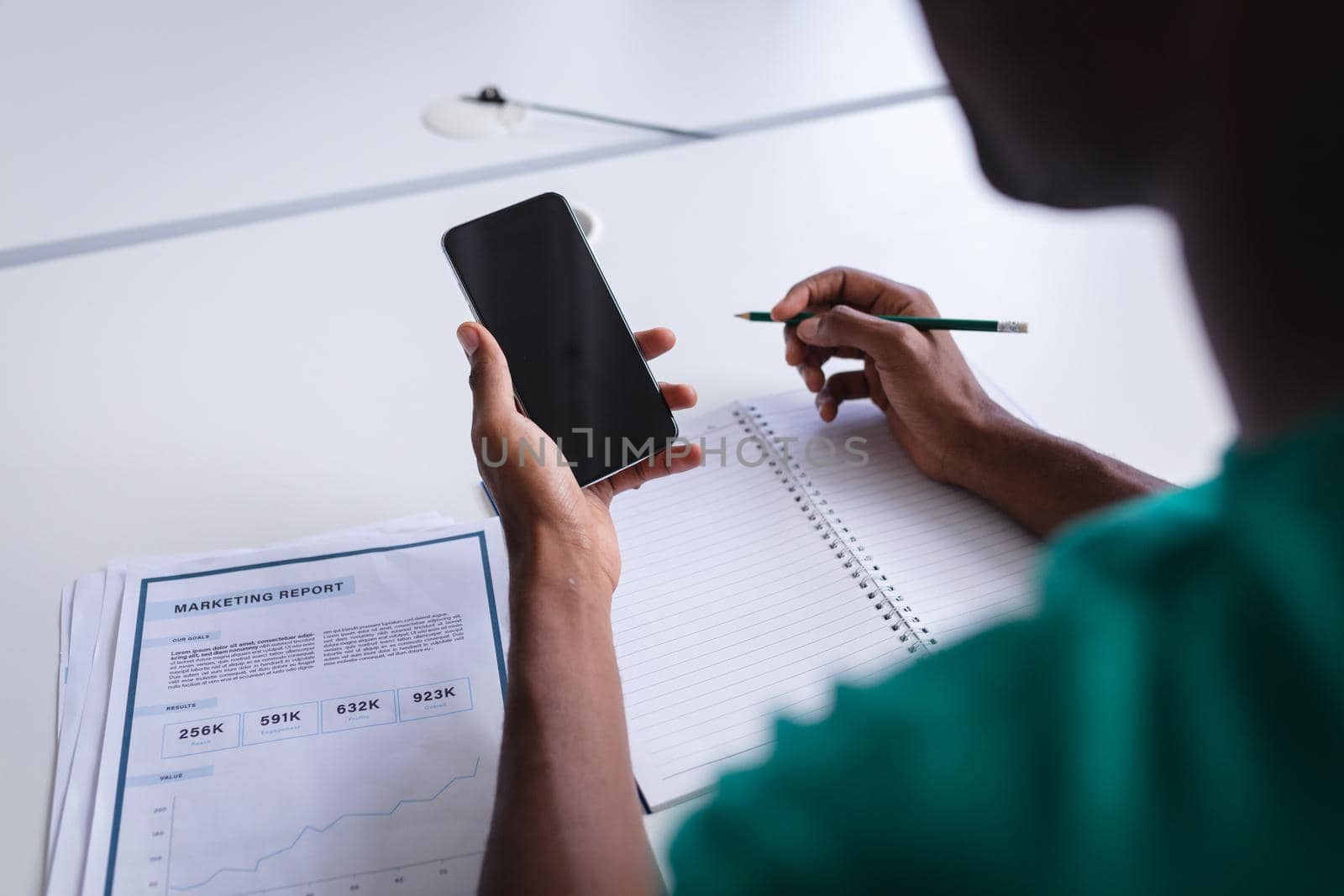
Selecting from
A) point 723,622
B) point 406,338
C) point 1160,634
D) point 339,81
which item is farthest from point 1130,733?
point 339,81

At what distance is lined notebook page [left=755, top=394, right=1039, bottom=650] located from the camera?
2.51 ft

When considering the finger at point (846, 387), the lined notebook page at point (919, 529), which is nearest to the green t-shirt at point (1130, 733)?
the lined notebook page at point (919, 529)

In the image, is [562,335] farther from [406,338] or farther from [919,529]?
[919,529]

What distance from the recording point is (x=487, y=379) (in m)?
0.79

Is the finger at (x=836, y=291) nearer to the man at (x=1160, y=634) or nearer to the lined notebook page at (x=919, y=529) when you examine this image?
the lined notebook page at (x=919, y=529)

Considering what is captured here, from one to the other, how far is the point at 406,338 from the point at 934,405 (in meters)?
0.52

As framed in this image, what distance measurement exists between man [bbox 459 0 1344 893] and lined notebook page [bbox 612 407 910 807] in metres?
0.28

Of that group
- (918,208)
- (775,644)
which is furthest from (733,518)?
(918,208)

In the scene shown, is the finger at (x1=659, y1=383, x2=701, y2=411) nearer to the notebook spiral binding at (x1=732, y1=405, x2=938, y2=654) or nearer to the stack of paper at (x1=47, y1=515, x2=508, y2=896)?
the notebook spiral binding at (x1=732, y1=405, x2=938, y2=654)

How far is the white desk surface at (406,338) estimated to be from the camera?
0.84 meters

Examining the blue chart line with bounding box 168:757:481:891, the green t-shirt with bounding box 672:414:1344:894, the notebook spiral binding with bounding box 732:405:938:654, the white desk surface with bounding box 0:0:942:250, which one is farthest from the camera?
the white desk surface with bounding box 0:0:942:250

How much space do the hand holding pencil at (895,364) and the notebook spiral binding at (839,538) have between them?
0.22 ft

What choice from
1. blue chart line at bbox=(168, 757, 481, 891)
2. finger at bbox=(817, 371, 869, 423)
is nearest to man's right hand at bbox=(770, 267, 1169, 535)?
finger at bbox=(817, 371, 869, 423)

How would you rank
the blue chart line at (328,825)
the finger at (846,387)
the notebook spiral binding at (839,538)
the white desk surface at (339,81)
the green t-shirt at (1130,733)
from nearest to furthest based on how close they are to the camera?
the green t-shirt at (1130,733) < the blue chart line at (328,825) < the notebook spiral binding at (839,538) < the finger at (846,387) < the white desk surface at (339,81)
